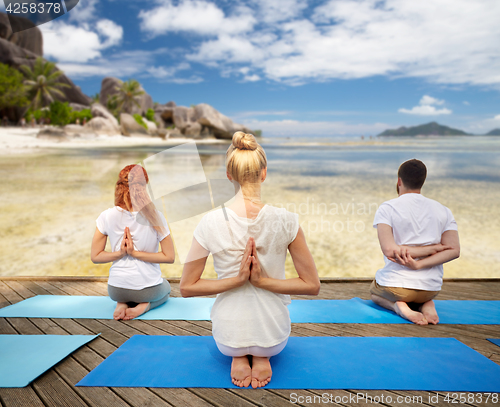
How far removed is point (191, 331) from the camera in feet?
7.38

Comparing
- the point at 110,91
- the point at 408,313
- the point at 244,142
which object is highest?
the point at 110,91

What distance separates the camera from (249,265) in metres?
1.49

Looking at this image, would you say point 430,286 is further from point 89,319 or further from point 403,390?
point 89,319

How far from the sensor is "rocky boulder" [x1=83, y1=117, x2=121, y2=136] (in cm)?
3692

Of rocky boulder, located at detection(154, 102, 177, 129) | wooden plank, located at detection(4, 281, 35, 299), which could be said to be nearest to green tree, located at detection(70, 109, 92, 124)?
rocky boulder, located at detection(154, 102, 177, 129)

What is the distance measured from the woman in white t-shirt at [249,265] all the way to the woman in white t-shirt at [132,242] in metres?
0.94

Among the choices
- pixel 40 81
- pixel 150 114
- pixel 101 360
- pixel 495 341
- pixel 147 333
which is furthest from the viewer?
pixel 150 114

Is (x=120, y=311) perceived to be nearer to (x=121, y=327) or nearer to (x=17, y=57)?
(x=121, y=327)

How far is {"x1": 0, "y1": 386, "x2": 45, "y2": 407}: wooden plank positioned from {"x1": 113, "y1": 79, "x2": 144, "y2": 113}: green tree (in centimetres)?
6009

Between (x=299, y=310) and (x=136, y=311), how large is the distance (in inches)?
48.7

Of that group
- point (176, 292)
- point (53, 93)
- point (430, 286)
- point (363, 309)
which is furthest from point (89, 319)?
point (53, 93)

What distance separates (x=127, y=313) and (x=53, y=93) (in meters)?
51.6

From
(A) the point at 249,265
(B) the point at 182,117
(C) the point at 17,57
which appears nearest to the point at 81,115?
(C) the point at 17,57

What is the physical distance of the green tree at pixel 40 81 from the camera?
40.2 meters
